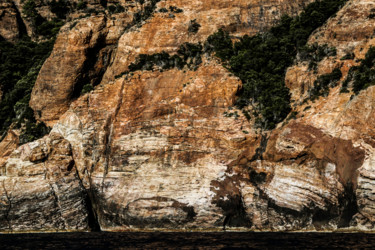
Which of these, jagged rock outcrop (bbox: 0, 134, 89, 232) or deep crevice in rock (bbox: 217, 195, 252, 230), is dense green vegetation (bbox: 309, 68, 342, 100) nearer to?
deep crevice in rock (bbox: 217, 195, 252, 230)

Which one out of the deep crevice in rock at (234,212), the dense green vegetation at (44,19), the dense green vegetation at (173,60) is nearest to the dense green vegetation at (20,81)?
the dense green vegetation at (44,19)

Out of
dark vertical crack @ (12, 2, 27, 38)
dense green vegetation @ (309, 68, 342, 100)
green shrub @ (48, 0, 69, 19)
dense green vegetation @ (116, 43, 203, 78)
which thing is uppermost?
green shrub @ (48, 0, 69, 19)

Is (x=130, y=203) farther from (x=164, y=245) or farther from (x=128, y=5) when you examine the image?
(x=128, y=5)

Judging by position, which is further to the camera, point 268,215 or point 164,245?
point 268,215

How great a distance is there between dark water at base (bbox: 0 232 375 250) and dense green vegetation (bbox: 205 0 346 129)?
1371 centimetres

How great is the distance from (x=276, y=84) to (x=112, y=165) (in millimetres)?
18779

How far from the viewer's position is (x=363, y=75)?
3716 cm

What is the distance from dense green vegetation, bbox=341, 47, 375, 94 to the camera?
120 feet

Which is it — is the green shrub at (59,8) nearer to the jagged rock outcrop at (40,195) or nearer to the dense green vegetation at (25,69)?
the dense green vegetation at (25,69)

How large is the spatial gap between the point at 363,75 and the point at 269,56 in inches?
524

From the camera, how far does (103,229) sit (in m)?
40.9

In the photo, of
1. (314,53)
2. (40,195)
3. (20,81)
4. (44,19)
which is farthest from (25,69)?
(314,53)

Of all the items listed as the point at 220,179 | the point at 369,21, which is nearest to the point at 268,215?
the point at 220,179

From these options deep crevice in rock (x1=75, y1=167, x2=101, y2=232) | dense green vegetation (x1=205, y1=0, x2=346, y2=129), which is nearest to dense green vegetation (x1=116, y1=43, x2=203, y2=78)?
dense green vegetation (x1=205, y1=0, x2=346, y2=129)
